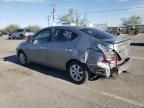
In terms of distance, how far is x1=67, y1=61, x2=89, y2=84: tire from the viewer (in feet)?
20.0

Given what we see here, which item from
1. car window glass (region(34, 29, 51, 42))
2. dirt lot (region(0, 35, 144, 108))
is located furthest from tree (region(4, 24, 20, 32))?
dirt lot (region(0, 35, 144, 108))

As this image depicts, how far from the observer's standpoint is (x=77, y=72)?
6.26 m

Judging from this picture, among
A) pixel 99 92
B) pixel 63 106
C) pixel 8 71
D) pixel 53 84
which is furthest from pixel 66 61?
pixel 8 71

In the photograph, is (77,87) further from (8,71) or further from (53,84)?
(8,71)

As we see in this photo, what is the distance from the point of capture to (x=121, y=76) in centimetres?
680

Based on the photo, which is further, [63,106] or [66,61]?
[66,61]

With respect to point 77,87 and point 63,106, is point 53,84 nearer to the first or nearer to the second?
point 77,87

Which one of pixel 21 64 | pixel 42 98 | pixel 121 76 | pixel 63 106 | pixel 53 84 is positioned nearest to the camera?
pixel 63 106

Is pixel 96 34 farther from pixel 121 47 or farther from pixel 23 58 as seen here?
pixel 23 58

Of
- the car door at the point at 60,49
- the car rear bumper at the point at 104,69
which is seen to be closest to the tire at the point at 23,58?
the car door at the point at 60,49

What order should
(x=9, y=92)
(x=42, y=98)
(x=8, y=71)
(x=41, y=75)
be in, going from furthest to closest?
(x=8, y=71), (x=41, y=75), (x=9, y=92), (x=42, y=98)

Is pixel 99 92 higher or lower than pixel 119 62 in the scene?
lower

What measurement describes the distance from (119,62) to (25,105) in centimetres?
276

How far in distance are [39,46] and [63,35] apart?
1247 mm
